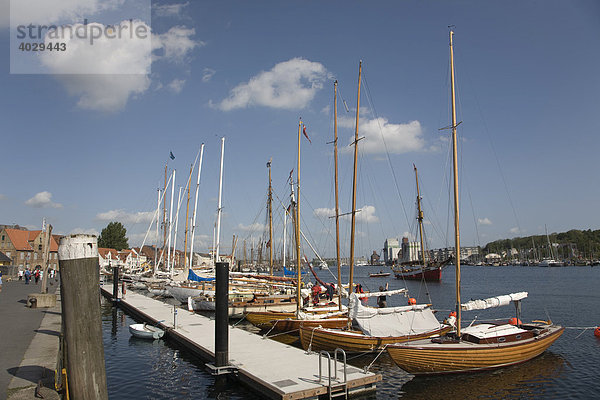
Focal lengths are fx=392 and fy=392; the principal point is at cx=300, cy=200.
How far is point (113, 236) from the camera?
425 feet

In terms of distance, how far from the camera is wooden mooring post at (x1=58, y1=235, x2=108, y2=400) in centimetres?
797

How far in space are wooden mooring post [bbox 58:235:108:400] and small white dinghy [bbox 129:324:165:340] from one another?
1783 centimetres

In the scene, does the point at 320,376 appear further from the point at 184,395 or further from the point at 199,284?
the point at 199,284

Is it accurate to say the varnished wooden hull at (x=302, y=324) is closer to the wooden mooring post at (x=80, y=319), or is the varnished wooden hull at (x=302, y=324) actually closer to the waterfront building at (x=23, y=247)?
the wooden mooring post at (x=80, y=319)

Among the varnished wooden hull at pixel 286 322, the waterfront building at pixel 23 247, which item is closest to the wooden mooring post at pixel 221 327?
the varnished wooden hull at pixel 286 322

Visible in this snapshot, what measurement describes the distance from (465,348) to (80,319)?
15892 mm

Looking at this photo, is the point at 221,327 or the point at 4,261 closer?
the point at 221,327

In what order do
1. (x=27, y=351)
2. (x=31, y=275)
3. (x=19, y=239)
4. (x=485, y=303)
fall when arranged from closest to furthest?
(x=27, y=351)
(x=485, y=303)
(x=31, y=275)
(x=19, y=239)

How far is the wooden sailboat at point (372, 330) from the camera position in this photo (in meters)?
20.8

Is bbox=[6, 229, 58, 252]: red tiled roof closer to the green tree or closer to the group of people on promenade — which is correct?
the group of people on promenade

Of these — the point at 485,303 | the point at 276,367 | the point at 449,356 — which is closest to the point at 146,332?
the point at 276,367

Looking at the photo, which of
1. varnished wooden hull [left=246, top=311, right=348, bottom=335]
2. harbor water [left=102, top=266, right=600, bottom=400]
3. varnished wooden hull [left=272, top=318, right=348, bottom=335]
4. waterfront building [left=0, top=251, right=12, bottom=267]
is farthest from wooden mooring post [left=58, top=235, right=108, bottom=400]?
waterfront building [left=0, top=251, right=12, bottom=267]

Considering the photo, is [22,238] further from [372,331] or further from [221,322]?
[372,331]

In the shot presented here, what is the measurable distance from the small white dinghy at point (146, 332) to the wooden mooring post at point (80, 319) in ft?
58.5
